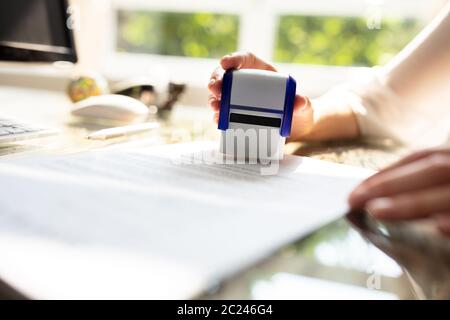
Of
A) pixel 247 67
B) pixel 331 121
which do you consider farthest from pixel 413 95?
pixel 247 67

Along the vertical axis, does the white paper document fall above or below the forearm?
above

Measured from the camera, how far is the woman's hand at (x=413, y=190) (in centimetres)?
36

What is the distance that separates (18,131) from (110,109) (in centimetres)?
29

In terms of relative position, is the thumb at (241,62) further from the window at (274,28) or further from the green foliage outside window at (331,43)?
the green foliage outside window at (331,43)

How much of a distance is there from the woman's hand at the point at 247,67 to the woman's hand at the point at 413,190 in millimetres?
254

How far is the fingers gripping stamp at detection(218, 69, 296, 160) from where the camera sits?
1.93 ft

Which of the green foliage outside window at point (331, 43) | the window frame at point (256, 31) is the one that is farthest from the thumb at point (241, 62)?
the green foliage outside window at point (331, 43)

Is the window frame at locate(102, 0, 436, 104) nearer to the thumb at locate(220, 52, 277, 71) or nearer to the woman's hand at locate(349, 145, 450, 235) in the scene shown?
the thumb at locate(220, 52, 277, 71)

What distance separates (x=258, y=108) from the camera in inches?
23.4

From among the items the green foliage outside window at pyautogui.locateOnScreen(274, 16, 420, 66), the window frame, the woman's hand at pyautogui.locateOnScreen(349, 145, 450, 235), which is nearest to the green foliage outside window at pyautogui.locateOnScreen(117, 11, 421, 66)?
the green foliage outside window at pyautogui.locateOnScreen(274, 16, 420, 66)

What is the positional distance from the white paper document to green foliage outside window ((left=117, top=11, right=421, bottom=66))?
6.85ft

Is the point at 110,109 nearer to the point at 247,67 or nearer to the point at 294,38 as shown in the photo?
the point at 247,67
